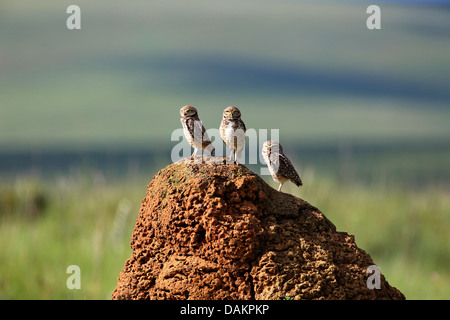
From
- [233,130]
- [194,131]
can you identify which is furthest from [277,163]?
[194,131]

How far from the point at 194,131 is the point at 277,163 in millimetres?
1285

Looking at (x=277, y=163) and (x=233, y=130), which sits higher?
(x=233, y=130)

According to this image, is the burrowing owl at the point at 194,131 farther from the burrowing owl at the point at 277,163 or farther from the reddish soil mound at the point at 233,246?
the burrowing owl at the point at 277,163

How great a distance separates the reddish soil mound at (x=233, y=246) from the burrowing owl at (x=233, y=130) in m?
0.62

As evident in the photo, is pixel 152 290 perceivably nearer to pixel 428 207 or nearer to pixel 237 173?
pixel 237 173

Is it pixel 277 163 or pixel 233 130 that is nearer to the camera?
pixel 233 130

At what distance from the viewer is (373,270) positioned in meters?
6.04

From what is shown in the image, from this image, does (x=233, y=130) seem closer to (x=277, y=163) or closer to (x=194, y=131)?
(x=194, y=131)

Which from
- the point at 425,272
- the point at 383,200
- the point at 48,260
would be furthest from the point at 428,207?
the point at 48,260

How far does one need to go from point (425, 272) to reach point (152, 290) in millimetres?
11891

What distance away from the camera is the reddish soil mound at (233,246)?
5730 mm

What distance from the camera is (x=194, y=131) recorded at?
22.3 feet

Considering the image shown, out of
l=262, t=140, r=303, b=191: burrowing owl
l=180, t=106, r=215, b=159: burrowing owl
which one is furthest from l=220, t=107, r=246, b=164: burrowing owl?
l=262, t=140, r=303, b=191: burrowing owl

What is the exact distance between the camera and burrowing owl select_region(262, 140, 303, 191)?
25.0ft
